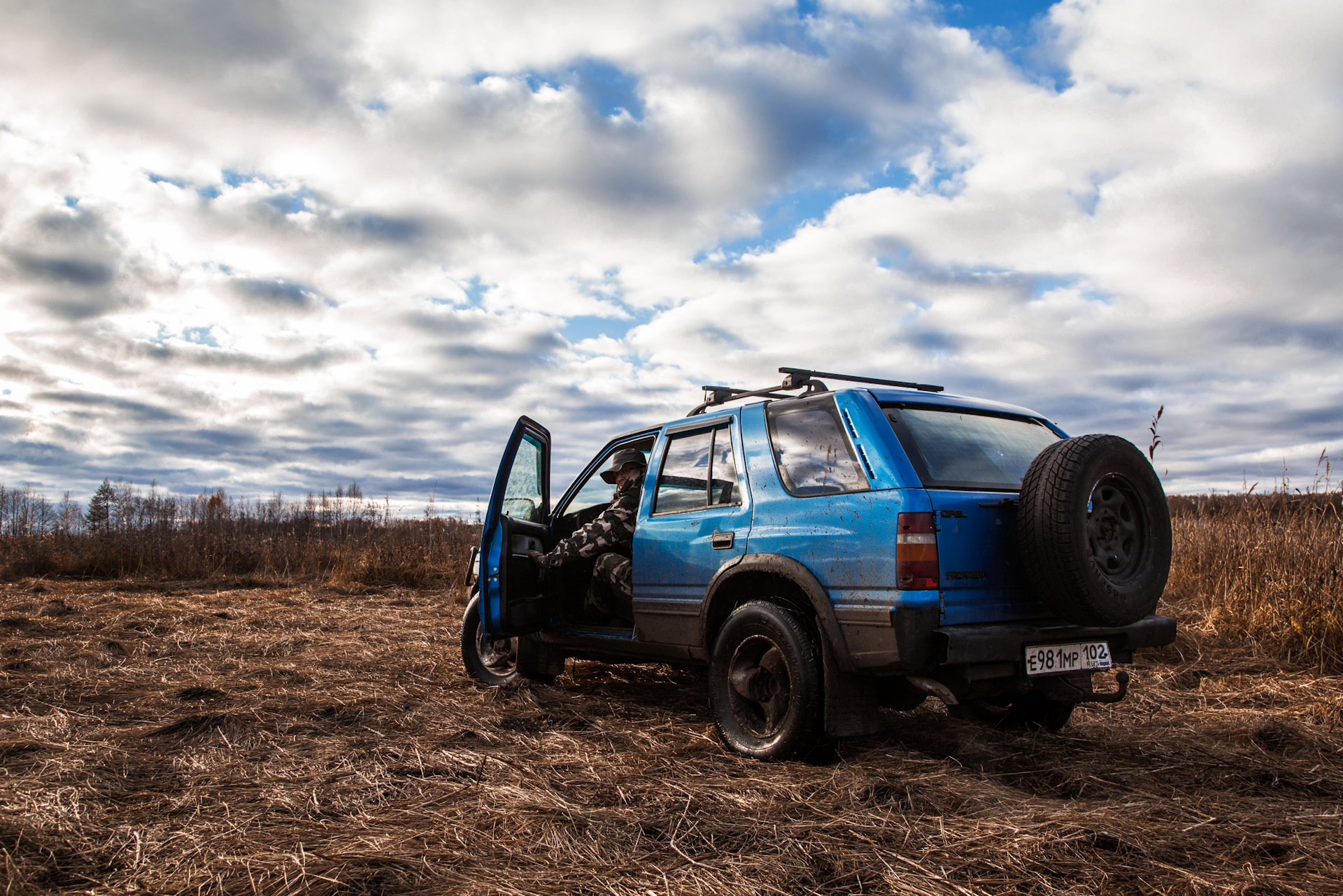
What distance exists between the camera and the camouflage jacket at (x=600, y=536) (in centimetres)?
524

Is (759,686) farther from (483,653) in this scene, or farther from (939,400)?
(483,653)

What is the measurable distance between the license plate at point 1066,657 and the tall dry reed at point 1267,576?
3557 millimetres

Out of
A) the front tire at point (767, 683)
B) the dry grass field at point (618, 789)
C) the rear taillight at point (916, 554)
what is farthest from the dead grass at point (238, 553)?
the rear taillight at point (916, 554)

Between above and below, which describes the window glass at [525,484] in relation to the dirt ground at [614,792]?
above

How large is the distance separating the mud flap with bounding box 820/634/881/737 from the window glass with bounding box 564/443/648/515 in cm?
244

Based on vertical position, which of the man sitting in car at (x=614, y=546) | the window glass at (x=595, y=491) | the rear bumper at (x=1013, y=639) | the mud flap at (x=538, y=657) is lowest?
the mud flap at (x=538, y=657)

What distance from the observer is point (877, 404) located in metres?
3.92

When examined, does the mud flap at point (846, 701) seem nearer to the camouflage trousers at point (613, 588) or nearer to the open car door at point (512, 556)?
the camouflage trousers at point (613, 588)

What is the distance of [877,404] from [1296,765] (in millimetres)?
2618

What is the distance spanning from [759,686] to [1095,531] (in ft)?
5.51

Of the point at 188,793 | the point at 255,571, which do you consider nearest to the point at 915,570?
the point at 188,793

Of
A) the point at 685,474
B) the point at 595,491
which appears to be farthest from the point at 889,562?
the point at 595,491

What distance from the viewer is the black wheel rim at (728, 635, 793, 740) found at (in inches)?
152

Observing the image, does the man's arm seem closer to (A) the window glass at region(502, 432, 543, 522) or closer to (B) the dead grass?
(A) the window glass at region(502, 432, 543, 522)
